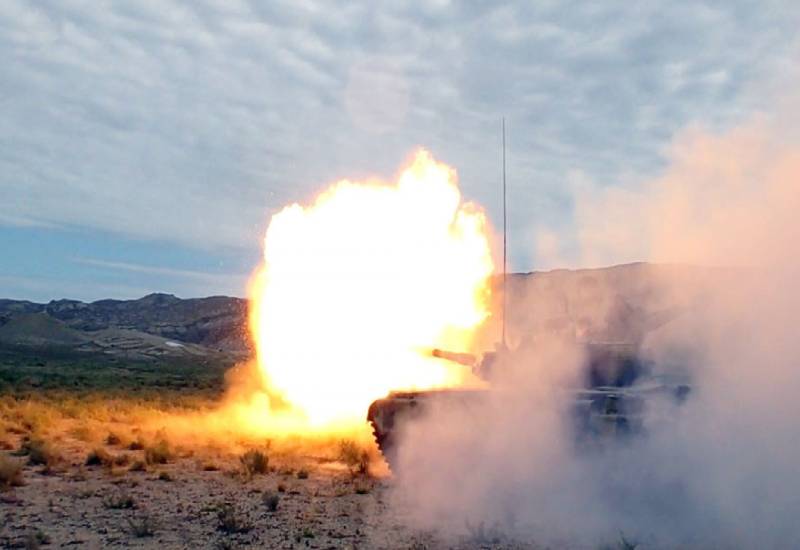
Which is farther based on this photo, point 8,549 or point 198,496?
point 198,496

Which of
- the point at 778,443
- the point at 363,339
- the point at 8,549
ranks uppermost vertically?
the point at 363,339

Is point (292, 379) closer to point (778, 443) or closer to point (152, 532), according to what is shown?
point (152, 532)

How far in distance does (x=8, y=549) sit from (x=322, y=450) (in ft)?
31.9

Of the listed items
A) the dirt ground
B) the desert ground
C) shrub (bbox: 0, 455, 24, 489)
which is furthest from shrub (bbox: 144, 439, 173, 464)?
shrub (bbox: 0, 455, 24, 489)

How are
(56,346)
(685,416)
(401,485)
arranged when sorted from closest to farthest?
(685,416)
(401,485)
(56,346)

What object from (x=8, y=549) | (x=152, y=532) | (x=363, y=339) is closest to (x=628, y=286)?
(x=363, y=339)

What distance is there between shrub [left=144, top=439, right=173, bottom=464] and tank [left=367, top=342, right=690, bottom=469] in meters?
4.29

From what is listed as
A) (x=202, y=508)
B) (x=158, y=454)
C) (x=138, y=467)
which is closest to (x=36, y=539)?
(x=202, y=508)

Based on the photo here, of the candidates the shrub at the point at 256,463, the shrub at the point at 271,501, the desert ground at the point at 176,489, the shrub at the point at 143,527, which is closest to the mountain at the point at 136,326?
the desert ground at the point at 176,489

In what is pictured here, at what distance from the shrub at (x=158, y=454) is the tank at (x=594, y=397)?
4290 millimetres

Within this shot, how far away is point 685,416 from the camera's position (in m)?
12.2

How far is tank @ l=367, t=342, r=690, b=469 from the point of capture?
1308 centimetres

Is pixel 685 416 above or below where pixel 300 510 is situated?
above

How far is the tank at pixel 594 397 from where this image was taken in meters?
13.1
